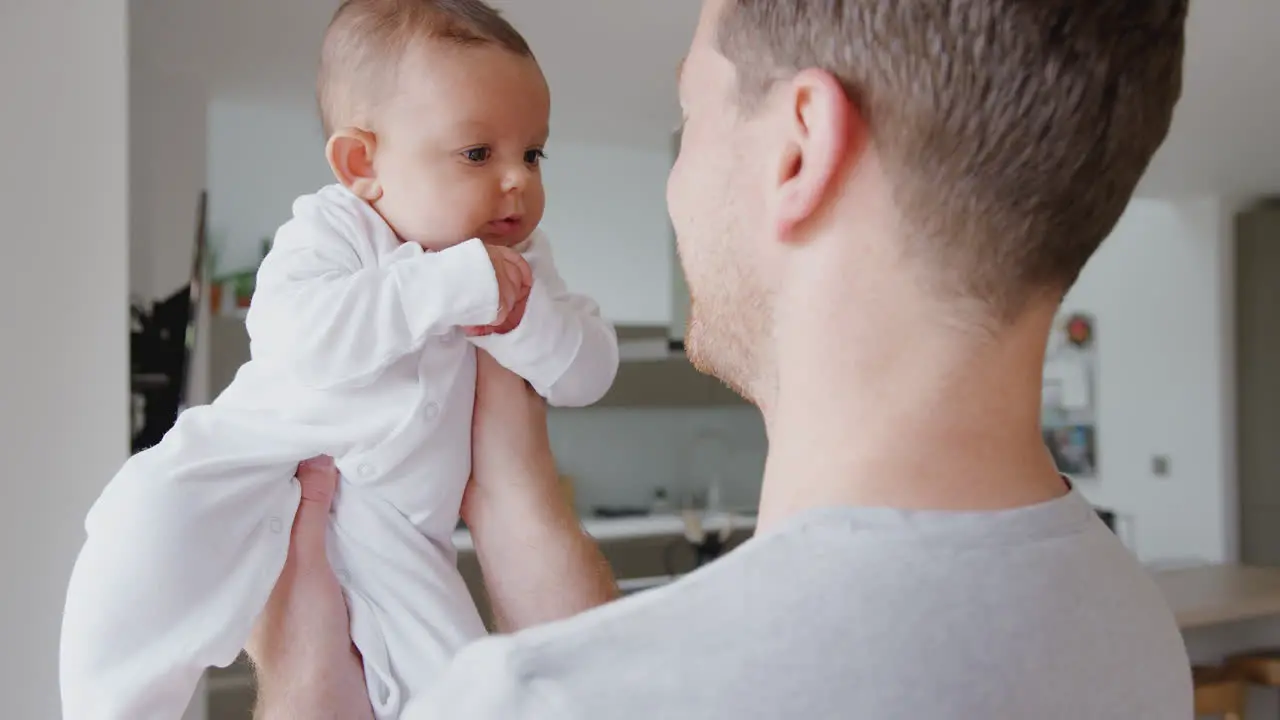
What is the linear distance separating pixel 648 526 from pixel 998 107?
492cm

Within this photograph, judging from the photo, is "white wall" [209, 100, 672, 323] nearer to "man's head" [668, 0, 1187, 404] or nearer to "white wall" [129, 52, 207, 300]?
"white wall" [129, 52, 207, 300]

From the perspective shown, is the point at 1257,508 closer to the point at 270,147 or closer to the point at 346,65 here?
the point at 270,147

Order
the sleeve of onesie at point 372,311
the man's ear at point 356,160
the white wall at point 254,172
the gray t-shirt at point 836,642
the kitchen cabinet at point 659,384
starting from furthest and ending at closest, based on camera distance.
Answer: the kitchen cabinet at point 659,384
the white wall at point 254,172
the man's ear at point 356,160
the sleeve of onesie at point 372,311
the gray t-shirt at point 836,642

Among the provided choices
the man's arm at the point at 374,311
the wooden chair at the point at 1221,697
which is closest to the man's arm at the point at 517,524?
A: the man's arm at the point at 374,311

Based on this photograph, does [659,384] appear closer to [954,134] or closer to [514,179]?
[514,179]

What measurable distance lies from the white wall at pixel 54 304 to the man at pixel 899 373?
1.81 m

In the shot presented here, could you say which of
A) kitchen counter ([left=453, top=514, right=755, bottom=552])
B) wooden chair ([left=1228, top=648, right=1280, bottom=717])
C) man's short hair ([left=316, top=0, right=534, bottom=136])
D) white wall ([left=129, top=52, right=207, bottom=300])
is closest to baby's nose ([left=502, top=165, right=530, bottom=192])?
man's short hair ([left=316, top=0, right=534, bottom=136])

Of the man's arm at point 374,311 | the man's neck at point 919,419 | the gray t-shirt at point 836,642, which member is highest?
the man's arm at point 374,311

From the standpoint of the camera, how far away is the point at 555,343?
1021 millimetres

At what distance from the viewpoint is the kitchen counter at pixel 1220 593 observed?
405cm

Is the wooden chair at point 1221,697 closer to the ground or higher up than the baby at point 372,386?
closer to the ground

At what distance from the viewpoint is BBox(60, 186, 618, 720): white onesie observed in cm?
94

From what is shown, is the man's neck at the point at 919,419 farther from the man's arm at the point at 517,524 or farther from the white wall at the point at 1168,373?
the white wall at the point at 1168,373

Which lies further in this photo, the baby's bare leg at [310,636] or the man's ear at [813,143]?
the baby's bare leg at [310,636]
